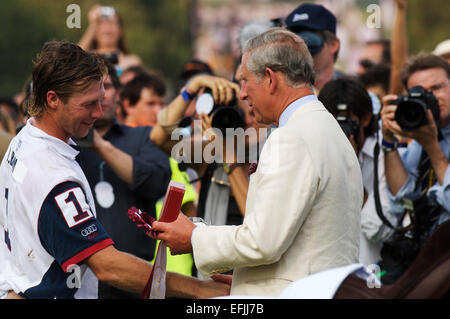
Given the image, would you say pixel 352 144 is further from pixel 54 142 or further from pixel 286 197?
pixel 54 142

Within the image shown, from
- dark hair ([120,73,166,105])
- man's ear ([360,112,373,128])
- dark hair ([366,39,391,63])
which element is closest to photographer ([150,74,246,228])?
man's ear ([360,112,373,128])

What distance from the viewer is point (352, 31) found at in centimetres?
1795

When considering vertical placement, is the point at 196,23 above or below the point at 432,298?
above

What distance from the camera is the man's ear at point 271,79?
3465 mm

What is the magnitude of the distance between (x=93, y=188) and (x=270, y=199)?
2240 millimetres

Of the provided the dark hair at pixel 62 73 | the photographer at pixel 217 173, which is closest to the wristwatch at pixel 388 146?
the photographer at pixel 217 173

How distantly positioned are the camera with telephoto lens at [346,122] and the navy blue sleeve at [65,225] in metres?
1.91

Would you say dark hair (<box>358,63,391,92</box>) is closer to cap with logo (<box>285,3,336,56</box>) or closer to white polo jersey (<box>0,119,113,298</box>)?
cap with logo (<box>285,3,336,56</box>)

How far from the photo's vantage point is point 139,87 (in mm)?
6938

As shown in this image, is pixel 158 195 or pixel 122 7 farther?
pixel 122 7

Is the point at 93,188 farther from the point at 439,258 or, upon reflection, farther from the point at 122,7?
the point at 122,7

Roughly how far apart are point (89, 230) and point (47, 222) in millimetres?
186

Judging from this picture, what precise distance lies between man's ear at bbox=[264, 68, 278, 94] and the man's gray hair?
2 cm

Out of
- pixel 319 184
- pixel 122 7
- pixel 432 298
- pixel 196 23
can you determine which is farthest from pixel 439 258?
pixel 122 7
